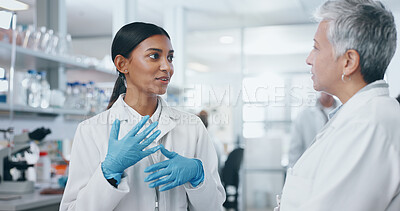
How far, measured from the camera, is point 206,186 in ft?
4.29

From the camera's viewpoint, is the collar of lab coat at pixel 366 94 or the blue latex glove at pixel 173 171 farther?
the blue latex glove at pixel 173 171

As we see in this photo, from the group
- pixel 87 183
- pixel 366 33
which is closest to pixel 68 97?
pixel 87 183

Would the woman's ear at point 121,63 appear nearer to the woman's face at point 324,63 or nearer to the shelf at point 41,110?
the woman's face at point 324,63

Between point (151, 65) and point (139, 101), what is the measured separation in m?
0.16

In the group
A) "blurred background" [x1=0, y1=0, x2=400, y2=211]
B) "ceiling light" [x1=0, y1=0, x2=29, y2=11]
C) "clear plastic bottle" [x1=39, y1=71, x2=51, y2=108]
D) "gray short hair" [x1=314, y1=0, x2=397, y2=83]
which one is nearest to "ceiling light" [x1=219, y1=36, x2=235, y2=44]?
"blurred background" [x1=0, y1=0, x2=400, y2=211]

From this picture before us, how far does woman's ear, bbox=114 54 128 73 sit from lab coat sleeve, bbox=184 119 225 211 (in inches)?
13.2

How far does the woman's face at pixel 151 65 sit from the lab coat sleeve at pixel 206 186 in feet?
0.75

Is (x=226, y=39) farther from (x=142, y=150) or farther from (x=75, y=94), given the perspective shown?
(x=142, y=150)

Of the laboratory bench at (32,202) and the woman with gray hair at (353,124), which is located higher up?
the woman with gray hair at (353,124)

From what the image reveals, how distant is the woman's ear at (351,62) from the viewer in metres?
1.01

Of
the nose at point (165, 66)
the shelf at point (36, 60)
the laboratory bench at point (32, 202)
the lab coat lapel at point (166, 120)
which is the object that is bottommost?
the laboratory bench at point (32, 202)

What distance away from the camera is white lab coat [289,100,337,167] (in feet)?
10.3

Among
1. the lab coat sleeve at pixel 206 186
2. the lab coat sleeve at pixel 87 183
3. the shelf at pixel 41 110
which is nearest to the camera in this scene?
the lab coat sleeve at pixel 87 183

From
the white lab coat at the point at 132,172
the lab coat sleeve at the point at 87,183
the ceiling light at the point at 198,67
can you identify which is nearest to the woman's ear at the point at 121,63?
the white lab coat at the point at 132,172
